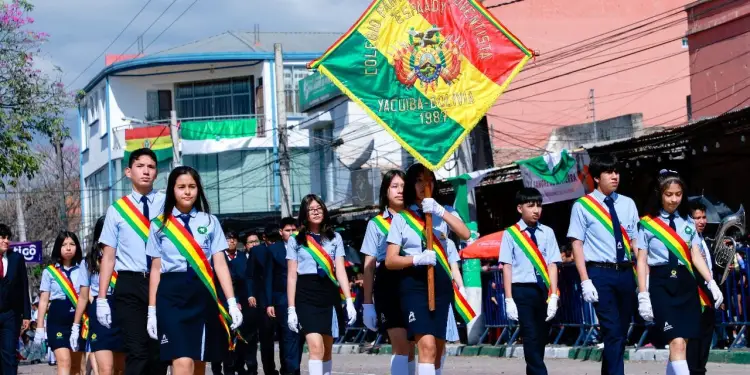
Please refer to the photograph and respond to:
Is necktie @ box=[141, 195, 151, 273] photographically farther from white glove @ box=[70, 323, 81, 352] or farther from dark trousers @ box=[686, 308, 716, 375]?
dark trousers @ box=[686, 308, 716, 375]

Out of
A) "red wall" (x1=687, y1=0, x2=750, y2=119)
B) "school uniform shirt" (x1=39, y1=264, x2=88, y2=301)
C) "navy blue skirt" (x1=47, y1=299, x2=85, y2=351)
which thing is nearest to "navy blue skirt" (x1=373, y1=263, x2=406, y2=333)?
"school uniform shirt" (x1=39, y1=264, x2=88, y2=301)

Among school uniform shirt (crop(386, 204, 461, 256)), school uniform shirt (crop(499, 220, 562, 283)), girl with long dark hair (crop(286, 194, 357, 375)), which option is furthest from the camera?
girl with long dark hair (crop(286, 194, 357, 375))

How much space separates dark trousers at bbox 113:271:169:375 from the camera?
9773 millimetres

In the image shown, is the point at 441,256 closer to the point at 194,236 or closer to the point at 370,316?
the point at 370,316

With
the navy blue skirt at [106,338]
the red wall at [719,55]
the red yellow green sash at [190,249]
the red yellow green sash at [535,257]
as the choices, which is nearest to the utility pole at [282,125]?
the red wall at [719,55]

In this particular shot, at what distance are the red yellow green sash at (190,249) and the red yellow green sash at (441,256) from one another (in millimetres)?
1917

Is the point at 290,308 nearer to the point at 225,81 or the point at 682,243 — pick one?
the point at 682,243

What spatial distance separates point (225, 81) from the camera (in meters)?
54.2

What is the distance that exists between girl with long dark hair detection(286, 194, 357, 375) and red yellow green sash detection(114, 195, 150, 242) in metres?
2.26

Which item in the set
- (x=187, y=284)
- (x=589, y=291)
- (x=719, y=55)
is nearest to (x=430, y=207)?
(x=589, y=291)

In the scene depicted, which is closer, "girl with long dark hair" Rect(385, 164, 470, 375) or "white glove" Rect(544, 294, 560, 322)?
"girl with long dark hair" Rect(385, 164, 470, 375)

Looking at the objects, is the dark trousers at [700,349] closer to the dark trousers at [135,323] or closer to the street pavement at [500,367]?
→ the street pavement at [500,367]

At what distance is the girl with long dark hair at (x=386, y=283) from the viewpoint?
10.3 metres

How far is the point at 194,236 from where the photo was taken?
29.7ft
